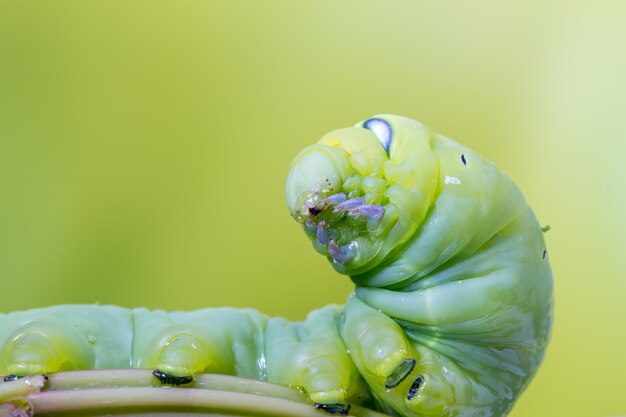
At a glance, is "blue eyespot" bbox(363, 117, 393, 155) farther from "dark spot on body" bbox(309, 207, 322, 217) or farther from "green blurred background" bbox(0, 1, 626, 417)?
"green blurred background" bbox(0, 1, 626, 417)

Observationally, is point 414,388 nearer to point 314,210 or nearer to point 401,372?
point 401,372

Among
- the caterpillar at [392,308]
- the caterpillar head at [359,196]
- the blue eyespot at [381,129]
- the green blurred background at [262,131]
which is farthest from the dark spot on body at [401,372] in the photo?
the green blurred background at [262,131]

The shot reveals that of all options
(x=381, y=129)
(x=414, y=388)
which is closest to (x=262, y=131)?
(x=381, y=129)

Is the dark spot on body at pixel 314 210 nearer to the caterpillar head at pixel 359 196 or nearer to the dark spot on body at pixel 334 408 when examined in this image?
the caterpillar head at pixel 359 196

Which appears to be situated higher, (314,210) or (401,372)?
(314,210)

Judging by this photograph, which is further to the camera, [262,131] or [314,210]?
[262,131]

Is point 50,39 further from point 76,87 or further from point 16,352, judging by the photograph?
point 16,352

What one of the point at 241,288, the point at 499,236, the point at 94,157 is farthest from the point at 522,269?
the point at 94,157
